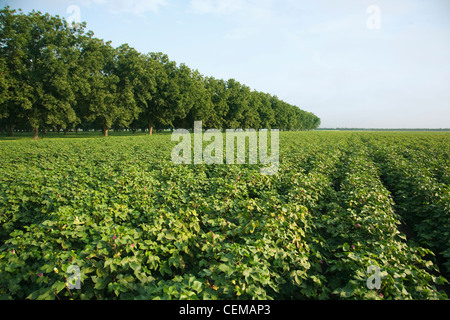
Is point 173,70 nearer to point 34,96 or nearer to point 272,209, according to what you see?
point 34,96

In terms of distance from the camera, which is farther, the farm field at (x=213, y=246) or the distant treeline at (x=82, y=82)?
the distant treeline at (x=82, y=82)

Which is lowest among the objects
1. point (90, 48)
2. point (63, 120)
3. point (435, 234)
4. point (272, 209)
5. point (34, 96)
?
point (435, 234)

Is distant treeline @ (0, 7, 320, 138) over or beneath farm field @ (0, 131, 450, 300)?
over

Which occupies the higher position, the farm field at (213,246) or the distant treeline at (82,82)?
the distant treeline at (82,82)

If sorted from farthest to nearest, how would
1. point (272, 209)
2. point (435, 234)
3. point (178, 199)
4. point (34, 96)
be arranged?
point (34, 96)
point (178, 199)
point (435, 234)
point (272, 209)

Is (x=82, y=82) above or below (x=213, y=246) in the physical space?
above

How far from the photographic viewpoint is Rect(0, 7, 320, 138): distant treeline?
99.5 feet

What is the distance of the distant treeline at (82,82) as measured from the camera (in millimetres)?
30328

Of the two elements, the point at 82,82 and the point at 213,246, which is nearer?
the point at 213,246

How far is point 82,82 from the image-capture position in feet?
116

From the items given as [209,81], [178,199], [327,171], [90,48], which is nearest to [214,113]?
[209,81]

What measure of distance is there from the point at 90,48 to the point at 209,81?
32.4 meters

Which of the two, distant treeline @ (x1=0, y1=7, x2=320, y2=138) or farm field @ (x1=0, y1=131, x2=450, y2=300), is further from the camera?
distant treeline @ (x1=0, y1=7, x2=320, y2=138)
